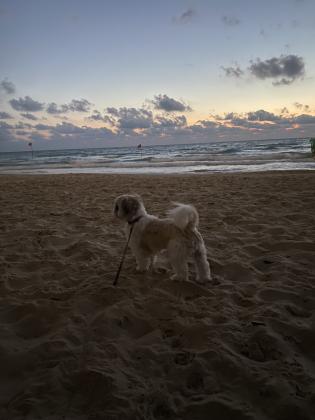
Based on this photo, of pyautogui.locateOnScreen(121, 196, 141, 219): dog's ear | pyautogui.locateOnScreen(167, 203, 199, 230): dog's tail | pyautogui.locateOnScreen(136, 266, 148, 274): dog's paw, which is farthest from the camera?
pyautogui.locateOnScreen(136, 266, 148, 274): dog's paw

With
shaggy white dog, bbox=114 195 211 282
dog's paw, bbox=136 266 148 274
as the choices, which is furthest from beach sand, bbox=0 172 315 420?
→ shaggy white dog, bbox=114 195 211 282

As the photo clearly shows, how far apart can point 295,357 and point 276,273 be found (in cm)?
153

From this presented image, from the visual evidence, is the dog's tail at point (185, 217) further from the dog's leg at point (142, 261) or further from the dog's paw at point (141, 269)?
the dog's paw at point (141, 269)

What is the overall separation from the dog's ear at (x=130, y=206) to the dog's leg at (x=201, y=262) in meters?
0.93

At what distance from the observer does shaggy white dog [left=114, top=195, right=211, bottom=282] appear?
11.4ft

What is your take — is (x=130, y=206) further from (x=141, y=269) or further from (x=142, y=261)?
(x=141, y=269)

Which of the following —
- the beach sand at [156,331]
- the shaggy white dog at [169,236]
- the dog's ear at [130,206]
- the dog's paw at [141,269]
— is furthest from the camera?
the dog's paw at [141,269]

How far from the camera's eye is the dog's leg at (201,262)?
11.7 ft

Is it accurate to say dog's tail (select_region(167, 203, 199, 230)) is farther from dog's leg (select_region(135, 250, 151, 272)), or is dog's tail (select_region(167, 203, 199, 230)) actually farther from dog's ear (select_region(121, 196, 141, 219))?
dog's leg (select_region(135, 250, 151, 272))

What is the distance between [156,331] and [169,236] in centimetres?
118

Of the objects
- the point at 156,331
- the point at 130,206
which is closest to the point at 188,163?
the point at 130,206

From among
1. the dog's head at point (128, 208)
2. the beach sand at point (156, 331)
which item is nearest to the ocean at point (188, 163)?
the beach sand at point (156, 331)

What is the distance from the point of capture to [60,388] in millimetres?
2080

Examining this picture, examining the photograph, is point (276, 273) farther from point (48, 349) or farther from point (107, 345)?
point (48, 349)
